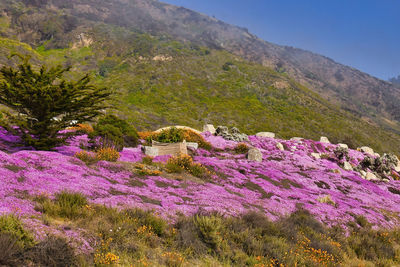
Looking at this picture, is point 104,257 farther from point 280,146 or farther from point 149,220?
point 280,146

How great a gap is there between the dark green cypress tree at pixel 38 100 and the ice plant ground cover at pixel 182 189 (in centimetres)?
106

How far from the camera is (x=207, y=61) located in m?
118

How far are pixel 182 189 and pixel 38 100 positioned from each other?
7299mm

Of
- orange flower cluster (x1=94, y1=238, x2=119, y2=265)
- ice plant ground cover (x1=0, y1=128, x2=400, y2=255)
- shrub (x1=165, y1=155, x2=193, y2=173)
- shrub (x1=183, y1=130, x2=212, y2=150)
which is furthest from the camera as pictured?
shrub (x1=183, y1=130, x2=212, y2=150)

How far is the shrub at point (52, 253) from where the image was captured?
3771mm

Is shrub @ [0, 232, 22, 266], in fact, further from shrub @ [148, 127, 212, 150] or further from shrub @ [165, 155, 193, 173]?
shrub @ [148, 127, 212, 150]

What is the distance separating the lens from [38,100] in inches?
377

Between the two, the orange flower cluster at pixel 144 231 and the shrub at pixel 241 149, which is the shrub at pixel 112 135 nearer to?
the shrub at pixel 241 149

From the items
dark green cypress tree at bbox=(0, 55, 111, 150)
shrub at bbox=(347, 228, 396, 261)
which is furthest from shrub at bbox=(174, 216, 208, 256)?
dark green cypress tree at bbox=(0, 55, 111, 150)

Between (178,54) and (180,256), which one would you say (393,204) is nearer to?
(180,256)

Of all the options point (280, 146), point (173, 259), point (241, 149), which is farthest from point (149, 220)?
point (280, 146)

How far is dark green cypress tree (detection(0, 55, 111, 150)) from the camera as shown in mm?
9391

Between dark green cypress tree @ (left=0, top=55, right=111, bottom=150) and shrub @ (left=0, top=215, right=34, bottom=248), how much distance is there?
6.58 m

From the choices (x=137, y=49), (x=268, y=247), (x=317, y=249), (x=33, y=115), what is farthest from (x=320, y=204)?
(x=137, y=49)
